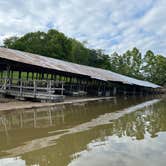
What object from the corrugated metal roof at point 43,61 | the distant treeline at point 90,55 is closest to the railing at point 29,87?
the corrugated metal roof at point 43,61

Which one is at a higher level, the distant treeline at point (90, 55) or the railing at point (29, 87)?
the distant treeline at point (90, 55)

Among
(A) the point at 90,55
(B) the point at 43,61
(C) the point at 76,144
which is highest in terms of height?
(A) the point at 90,55

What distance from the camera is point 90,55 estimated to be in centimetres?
5828

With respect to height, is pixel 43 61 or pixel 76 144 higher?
pixel 43 61

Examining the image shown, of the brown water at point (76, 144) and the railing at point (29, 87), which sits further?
the railing at point (29, 87)

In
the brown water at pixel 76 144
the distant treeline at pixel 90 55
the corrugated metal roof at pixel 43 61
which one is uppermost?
→ the distant treeline at pixel 90 55

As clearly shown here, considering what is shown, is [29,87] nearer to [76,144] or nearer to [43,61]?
[43,61]

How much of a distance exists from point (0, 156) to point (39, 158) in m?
0.83

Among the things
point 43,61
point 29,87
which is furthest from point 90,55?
point 29,87

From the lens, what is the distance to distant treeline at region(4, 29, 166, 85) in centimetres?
4794

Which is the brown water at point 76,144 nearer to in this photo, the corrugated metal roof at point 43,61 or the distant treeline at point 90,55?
the corrugated metal roof at point 43,61

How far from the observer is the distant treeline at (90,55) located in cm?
4794

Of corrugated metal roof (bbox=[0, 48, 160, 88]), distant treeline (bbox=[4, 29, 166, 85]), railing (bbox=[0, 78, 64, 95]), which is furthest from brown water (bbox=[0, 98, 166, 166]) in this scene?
distant treeline (bbox=[4, 29, 166, 85])

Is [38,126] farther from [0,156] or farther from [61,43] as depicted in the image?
[61,43]
